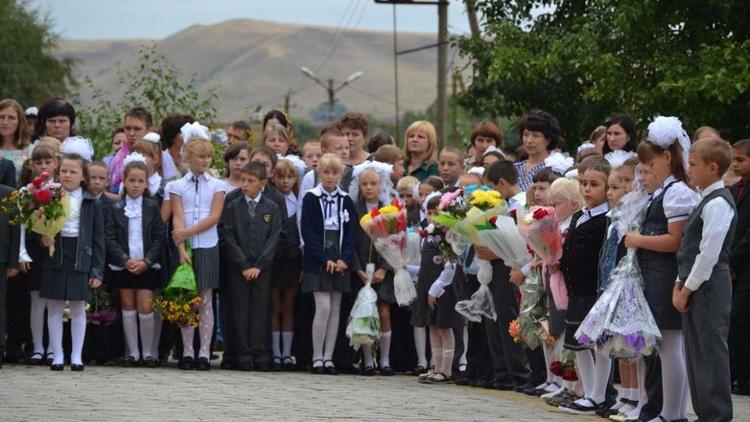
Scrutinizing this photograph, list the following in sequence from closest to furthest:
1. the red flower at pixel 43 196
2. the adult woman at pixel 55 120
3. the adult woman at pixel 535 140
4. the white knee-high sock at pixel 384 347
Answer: the red flower at pixel 43 196
the adult woman at pixel 535 140
the white knee-high sock at pixel 384 347
the adult woman at pixel 55 120

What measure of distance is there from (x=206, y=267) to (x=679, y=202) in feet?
19.8

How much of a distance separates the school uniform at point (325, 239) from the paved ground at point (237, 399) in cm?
107

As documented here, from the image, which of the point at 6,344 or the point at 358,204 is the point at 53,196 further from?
the point at 358,204

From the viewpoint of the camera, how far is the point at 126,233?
15383 millimetres

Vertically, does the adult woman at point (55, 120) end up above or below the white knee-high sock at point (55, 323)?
above

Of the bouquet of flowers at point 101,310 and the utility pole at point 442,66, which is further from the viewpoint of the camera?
the utility pole at point 442,66

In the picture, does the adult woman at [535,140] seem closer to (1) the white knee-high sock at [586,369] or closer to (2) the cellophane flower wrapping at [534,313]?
(2) the cellophane flower wrapping at [534,313]

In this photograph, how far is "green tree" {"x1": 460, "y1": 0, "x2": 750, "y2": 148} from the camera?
781 inches

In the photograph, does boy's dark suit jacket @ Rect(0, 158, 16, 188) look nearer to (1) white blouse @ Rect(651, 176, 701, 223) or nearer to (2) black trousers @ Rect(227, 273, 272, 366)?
(2) black trousers @ Rect(227, 273, 272, 366)

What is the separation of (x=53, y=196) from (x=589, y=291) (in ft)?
17.2

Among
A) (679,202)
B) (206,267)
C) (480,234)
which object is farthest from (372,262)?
(679,202)

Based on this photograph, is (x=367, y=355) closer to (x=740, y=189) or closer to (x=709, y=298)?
(x=740, y=189)

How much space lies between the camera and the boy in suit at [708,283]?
1019cm

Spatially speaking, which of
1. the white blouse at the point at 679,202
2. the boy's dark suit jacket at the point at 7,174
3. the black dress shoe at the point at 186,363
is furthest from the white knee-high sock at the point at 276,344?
the white blouse at the point at 679,202
